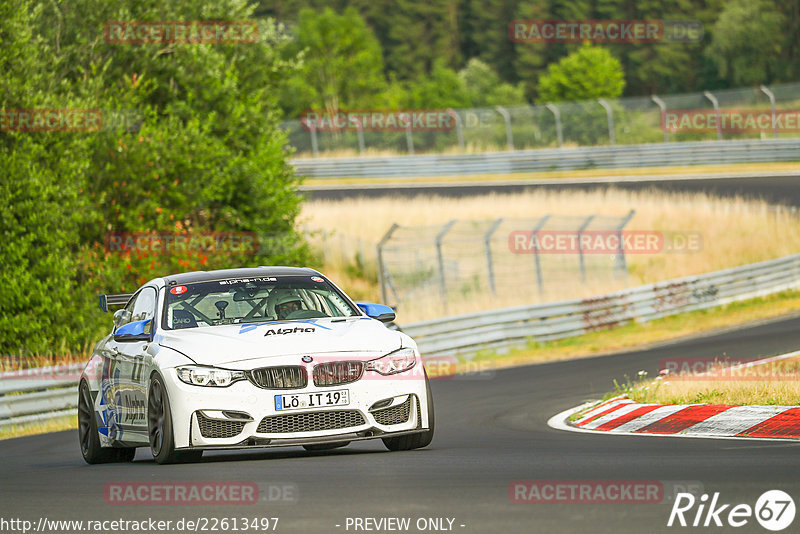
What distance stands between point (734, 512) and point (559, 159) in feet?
147

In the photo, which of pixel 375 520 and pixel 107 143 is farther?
pixel 107 143

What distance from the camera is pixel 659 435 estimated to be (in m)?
10.1

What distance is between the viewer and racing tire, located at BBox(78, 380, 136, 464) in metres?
10.6

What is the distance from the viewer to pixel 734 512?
5.89m

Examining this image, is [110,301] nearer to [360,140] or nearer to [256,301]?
[256,301]

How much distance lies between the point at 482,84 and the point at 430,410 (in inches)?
3120

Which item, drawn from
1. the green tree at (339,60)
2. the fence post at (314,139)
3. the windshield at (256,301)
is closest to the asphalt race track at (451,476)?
the windshield at (256,301)

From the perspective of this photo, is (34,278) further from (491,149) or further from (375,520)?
(491,149)

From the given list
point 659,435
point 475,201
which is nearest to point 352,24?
point 475,201

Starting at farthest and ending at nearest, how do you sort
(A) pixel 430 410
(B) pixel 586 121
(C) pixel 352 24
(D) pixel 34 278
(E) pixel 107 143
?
1. (C) pixel 352 24
2. (B) pixel 586 121
3. (E) pixel 107 143
4. (D) pixel 34 278
5. (A) pixel 430 410

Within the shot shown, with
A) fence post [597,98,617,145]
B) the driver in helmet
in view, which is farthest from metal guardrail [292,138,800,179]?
the driver in helmet

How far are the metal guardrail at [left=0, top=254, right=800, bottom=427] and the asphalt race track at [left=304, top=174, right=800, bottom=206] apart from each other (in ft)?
34.6

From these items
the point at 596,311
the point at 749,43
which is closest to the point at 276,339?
the point at 596,311

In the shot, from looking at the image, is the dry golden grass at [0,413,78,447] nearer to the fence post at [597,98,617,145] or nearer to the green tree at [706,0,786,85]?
the fence post at [597,98,617,145]
